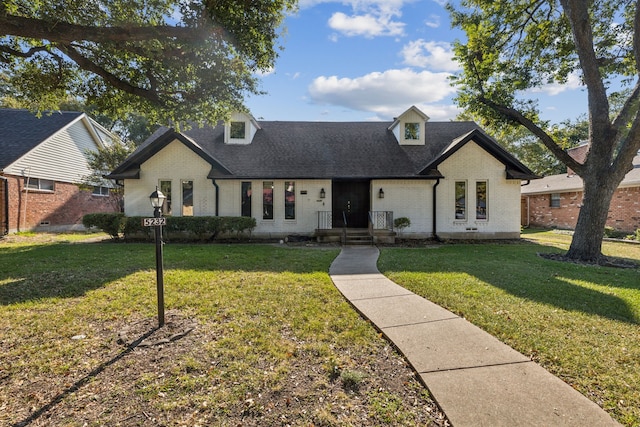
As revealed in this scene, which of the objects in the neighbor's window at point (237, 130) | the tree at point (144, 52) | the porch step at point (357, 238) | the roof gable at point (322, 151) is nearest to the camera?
the tree at point (144, 52)

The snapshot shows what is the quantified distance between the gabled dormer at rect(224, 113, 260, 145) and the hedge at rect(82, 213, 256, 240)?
15.5 ft

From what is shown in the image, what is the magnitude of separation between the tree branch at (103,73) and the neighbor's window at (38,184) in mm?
12791

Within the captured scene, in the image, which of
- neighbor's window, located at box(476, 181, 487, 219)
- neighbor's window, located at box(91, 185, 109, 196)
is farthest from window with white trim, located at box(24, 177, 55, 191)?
neighbor's window, located at box(476, 181, 487, 219)

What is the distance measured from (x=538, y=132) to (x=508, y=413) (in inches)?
440

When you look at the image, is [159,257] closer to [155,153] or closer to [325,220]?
[325,220]

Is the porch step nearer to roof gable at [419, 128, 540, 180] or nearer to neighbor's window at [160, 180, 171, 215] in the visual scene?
roof gable at [419, 128, 540, 180]

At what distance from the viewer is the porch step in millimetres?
12773

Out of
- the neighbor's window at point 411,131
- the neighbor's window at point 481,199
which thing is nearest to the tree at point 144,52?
the neighbor's window at point 411,131

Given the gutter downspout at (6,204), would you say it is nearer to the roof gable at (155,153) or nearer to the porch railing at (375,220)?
the roof gable at (155,153)

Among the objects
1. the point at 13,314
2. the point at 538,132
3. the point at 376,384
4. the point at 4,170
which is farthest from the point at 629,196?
the point at 4,170

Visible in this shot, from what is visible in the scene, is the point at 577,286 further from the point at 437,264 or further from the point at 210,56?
the point at 210,56

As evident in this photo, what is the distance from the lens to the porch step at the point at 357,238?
12.8m

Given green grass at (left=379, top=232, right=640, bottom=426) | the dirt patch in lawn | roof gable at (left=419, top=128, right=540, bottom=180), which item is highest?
roof gable at (left=419, top=128, right=540, bottom=180)

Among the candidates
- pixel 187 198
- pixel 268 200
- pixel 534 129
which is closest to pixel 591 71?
pixel 534 129
